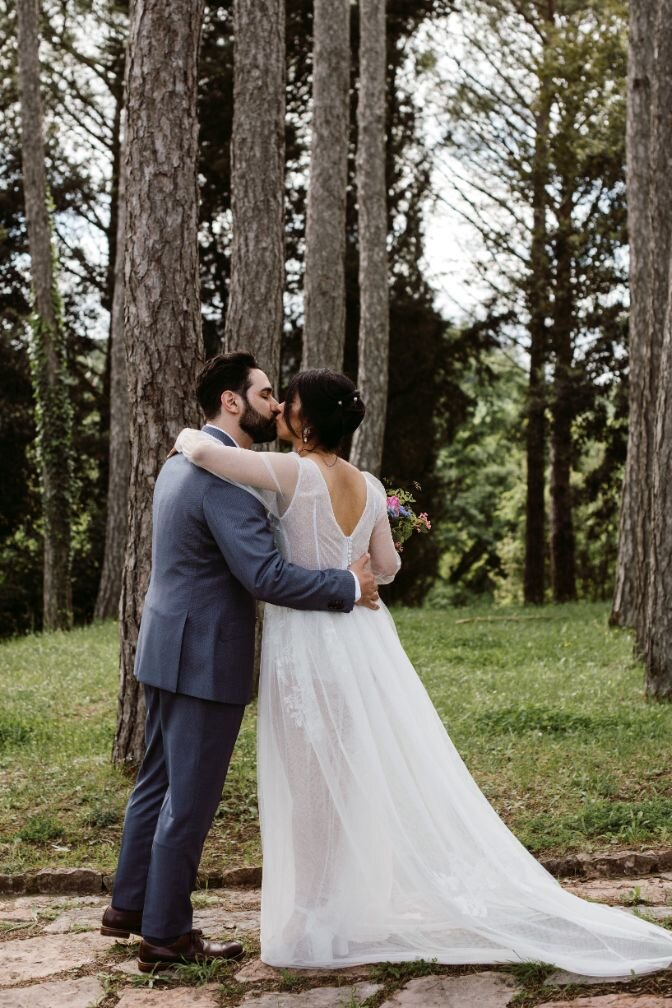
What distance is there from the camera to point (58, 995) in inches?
167

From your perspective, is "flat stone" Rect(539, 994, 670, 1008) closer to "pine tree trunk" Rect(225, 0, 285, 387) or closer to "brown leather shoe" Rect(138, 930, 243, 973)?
"brown leather shoe" Rect(138, 930, 243, 973)

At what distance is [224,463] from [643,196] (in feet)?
38.1

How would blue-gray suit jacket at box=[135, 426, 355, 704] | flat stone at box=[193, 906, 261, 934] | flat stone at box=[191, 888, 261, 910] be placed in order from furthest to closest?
flat stone at box=[191, 888, 261, 910] < flat stone at box=[193, 906, 261, 934] < blue-gray suit jacket at box=[135, 426, 355, 704]

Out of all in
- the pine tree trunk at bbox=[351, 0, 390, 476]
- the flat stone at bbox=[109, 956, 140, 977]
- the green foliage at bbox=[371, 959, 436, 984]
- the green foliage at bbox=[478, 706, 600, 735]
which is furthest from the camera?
the pine tree trunk at bbox=[351, 0, 390, 476]

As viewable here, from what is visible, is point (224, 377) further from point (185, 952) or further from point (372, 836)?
point (185, 952)

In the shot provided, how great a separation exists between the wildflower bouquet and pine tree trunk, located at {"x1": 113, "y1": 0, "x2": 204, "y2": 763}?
1.73 m

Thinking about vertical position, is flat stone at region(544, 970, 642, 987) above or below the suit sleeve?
below

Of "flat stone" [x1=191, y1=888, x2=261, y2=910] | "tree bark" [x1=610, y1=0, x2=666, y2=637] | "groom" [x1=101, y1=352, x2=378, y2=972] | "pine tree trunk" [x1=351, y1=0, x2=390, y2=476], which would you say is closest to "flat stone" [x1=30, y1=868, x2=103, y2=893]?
"flat stone" [x1=191, y1=888, x2=261, y2=910]

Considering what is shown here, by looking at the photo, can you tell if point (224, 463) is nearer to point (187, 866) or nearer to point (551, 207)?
point (187, 866)

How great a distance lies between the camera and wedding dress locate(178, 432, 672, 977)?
4379 mm

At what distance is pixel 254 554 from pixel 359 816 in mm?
1144

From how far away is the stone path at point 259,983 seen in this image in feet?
13.0

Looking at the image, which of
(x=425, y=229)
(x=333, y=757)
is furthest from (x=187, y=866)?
(x=425, y=229)

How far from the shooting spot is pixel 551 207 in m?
24.1
